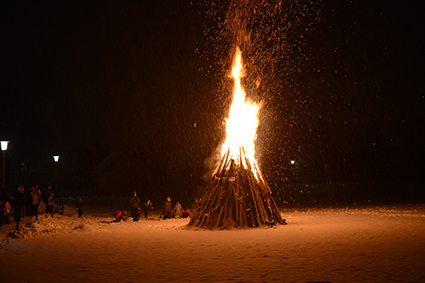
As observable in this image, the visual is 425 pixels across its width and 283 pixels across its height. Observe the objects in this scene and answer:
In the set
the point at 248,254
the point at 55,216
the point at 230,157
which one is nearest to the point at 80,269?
the point at 248,254

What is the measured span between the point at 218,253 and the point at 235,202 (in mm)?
5583

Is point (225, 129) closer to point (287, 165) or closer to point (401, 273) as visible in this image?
point (401, 273)

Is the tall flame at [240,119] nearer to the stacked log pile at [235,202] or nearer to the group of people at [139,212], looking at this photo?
the stacked log pile at [235,202]

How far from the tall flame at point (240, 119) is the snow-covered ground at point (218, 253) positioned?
3.15m

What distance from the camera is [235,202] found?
16.9m

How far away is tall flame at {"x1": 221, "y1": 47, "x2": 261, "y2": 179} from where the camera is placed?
17.9 meters

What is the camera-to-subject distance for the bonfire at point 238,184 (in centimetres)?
1702

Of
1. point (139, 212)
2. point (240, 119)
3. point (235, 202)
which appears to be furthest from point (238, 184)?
point (139, 212)

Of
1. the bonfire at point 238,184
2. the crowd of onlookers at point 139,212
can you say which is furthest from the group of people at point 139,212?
the bonfire at point 238,184

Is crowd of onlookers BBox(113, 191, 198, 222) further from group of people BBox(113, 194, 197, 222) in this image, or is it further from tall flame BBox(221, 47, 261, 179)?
tall flame BBox(221, 47, 261, 179)

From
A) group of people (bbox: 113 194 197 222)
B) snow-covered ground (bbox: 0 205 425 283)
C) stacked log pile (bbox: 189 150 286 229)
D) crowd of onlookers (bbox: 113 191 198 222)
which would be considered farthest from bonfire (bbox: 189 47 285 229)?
group of people (bbox: 113 194 197 222)

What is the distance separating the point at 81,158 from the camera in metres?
73.2

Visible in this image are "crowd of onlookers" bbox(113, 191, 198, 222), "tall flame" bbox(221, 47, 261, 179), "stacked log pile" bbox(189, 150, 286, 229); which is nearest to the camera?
"stacked log pile" bbox(189, 150, 286, 229)

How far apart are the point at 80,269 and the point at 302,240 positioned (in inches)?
257
